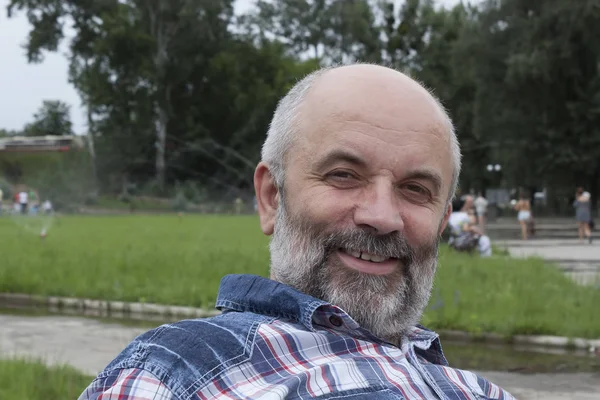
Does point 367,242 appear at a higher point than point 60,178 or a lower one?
higher

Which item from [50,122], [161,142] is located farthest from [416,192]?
[50,122]

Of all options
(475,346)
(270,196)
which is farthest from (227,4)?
(270,196)

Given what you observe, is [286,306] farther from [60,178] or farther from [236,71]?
[236,71]

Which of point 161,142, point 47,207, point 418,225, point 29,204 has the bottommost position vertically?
point 47,207

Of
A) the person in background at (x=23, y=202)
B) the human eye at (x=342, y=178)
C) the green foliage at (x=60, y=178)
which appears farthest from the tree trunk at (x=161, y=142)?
the human eye at (x=342, y=178)

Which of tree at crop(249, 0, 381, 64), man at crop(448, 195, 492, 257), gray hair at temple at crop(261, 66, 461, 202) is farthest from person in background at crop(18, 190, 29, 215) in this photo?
gray hair at temple at crop(261, 66, 461, 202)

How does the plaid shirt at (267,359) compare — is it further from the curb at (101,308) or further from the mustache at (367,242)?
the curb at (101,308)

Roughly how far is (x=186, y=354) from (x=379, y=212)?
0.60 meters

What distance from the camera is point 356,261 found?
221 cm

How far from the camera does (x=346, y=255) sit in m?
2.21

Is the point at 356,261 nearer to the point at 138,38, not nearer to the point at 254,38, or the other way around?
the point at 138,38

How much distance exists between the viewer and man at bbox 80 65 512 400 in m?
1.98

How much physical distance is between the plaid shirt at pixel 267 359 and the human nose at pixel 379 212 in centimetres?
22

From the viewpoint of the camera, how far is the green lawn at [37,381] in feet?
16.3
